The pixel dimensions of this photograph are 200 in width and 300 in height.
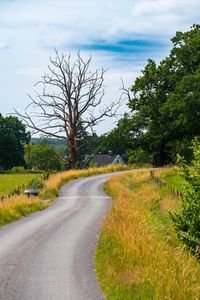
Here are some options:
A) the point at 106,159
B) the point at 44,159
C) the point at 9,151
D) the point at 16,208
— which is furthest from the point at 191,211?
the point at 106,159

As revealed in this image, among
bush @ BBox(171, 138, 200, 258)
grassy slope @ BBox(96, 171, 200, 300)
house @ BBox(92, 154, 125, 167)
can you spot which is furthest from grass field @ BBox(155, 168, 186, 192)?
house @ BBox(92, 154, 125, 167)

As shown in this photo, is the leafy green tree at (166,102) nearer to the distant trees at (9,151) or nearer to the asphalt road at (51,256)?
the asphalt road at (51,256)

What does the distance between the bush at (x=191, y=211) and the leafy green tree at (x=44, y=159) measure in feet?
346

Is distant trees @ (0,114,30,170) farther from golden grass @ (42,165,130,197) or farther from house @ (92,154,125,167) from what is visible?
golden grass @ (42,165,130,197)

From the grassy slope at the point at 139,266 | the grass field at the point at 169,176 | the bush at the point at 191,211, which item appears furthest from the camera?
the grass field at the point at 169,176

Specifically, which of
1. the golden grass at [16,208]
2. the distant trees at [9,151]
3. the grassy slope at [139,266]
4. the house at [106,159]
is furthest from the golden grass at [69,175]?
the house at [106,159]

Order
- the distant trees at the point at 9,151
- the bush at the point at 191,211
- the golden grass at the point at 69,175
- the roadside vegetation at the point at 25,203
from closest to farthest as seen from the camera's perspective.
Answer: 1. the bush at the point at 191,211
2. the roadside vegetation at the point at 25,203
3. the golden grass at the point at 69,175
4. the distant trees at the point at 9,151

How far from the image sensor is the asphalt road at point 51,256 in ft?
34.3

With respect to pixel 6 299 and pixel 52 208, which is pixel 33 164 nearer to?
pixel 52 208

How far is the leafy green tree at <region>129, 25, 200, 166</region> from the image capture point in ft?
183

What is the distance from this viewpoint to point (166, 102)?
5766 cm

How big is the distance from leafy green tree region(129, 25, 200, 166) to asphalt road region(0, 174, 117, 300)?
3037 cm

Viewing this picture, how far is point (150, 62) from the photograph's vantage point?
208 ft

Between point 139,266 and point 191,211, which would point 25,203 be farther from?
point 139,266
